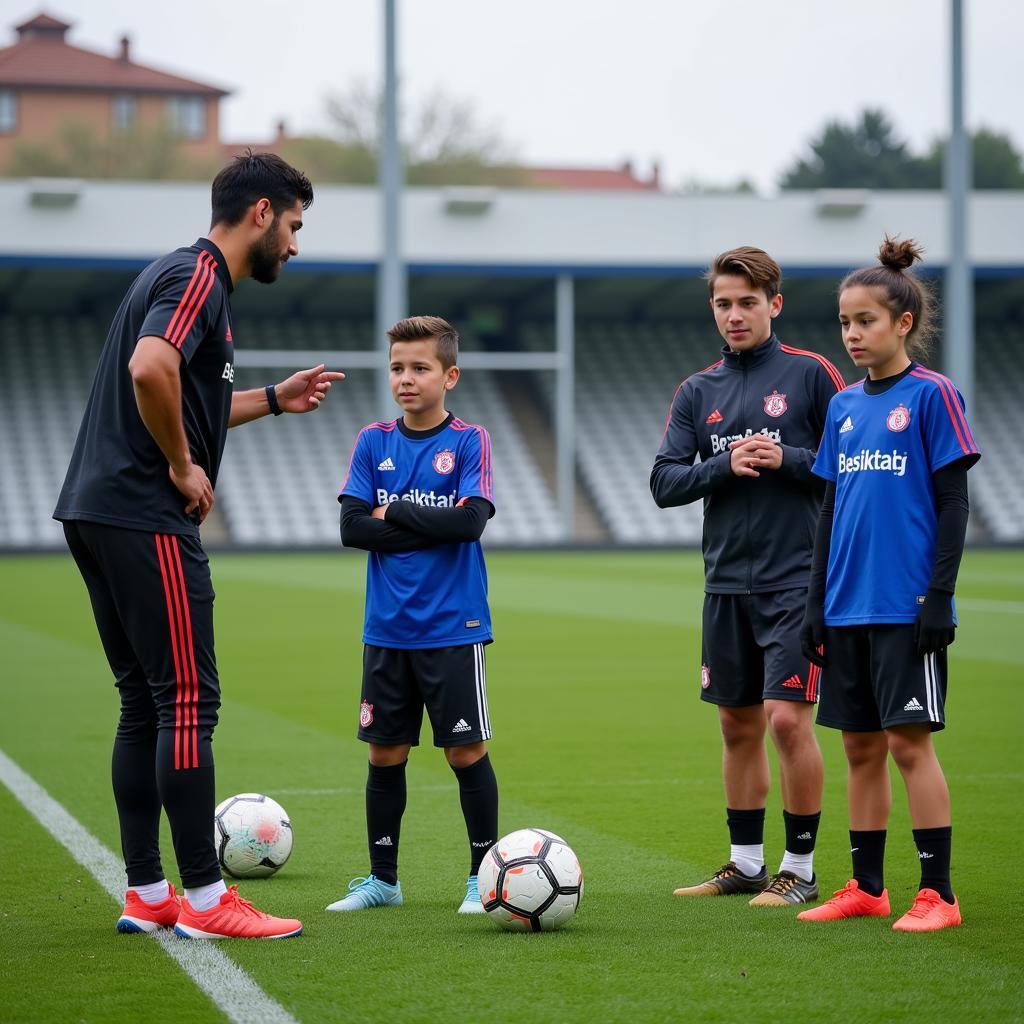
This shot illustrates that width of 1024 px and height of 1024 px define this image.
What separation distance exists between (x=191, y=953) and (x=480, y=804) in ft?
3.40

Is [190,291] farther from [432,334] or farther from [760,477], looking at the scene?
[760,477]

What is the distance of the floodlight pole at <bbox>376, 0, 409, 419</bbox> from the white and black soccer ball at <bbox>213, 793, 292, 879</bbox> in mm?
24616

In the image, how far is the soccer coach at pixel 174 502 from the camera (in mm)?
4215

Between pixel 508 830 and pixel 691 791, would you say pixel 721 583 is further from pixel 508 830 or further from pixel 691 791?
pixel 691 791

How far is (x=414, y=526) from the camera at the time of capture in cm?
476

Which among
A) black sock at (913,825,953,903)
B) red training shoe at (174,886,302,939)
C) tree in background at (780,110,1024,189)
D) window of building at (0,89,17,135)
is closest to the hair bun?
black sock at (913,825,953,903)

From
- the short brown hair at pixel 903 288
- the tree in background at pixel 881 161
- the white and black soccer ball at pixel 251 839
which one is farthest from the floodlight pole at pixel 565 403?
the tree in background at pixel 881 161

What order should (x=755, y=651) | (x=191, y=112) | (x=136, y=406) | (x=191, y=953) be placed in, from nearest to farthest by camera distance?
1. (x=191, y=953)
2. (x=136, y=406)
3. (x=755, y=651)
4. (x=191, y=112)

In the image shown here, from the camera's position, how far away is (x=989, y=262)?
3391 cm

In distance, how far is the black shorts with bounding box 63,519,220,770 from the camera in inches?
167

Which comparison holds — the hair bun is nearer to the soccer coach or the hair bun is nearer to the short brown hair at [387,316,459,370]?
the short brown hair at [387,316,459,370]

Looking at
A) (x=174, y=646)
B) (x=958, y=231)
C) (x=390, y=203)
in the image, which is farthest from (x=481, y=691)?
(x=958, y=231)

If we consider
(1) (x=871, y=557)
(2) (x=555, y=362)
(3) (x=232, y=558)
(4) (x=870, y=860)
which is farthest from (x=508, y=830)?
(2) (x=555, y=362)

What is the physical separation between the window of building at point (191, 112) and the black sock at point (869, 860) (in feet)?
250
